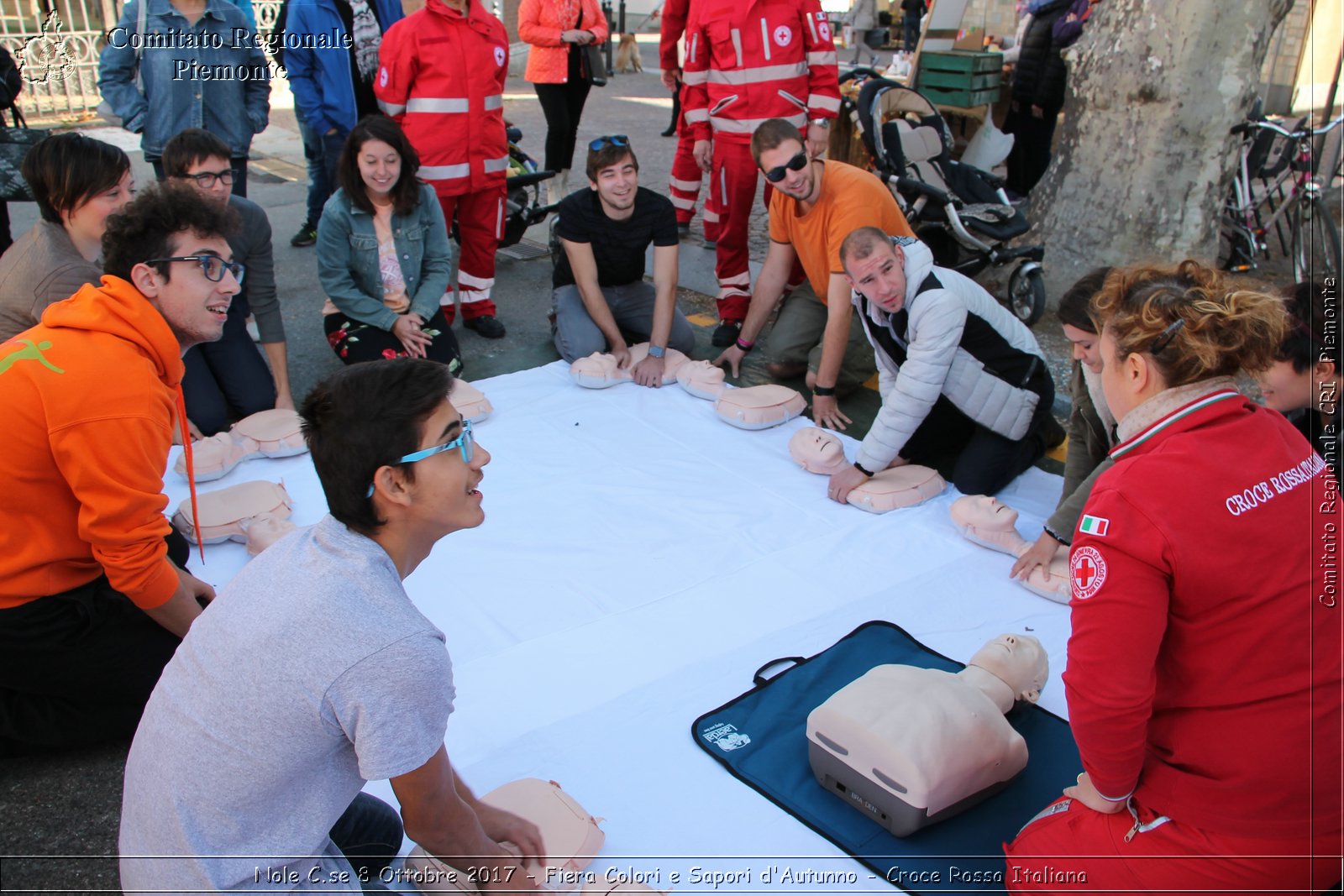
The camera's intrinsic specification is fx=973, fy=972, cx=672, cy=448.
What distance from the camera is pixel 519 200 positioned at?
601cm

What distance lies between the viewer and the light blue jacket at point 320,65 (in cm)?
487

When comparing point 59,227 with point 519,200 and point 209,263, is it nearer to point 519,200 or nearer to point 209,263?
point 209,263

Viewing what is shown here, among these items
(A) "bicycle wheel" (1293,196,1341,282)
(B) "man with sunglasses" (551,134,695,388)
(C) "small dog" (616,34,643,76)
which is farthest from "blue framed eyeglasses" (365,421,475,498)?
(C) "small dog" (616,34,643,76)

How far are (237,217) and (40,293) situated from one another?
944 mm

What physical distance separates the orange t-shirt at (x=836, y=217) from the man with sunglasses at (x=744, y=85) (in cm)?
71

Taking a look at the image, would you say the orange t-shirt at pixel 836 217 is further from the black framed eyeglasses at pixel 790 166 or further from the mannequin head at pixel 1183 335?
the mannequin head at pixel 1183 335

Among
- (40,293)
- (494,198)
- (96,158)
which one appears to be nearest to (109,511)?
(40,293)

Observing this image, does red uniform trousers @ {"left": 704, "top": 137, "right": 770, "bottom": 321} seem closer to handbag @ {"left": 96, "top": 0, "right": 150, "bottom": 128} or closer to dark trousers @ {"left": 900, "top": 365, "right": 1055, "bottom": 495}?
dark trousers @ {"left": 900, "top": 365, "right": 1055, "bottom": 495}

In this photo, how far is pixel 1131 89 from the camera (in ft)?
15.5

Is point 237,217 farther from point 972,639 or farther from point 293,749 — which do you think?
point 972,639

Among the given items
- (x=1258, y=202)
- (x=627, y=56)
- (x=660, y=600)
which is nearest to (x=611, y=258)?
(x=660, y=600)

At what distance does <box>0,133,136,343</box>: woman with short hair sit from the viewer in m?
2.89

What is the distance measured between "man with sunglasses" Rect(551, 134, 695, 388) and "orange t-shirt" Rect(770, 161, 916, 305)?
578mm

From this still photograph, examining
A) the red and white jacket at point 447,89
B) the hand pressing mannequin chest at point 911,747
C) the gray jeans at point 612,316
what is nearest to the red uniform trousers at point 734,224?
the gray jeans at point 612,316
